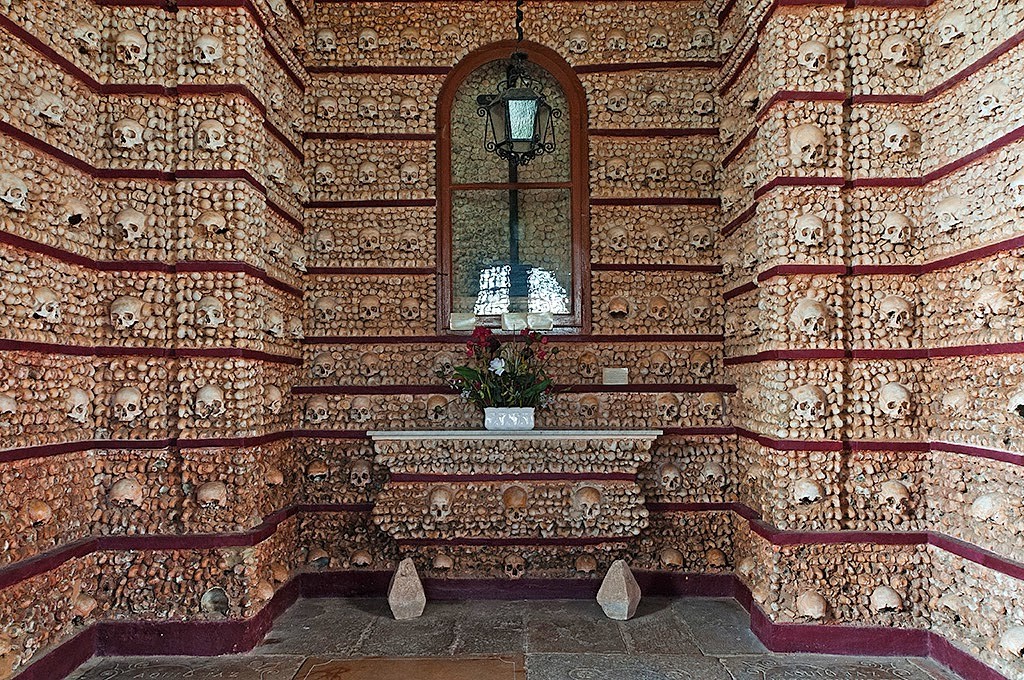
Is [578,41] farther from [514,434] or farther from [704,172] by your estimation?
[514,434]

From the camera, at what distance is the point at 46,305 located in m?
3.79

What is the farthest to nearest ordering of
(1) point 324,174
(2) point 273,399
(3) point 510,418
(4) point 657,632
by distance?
(1) point 324,174
(3) point 510,418
(2) point 273,399
(4) point 657,632

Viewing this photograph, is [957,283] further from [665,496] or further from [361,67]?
[361,67]

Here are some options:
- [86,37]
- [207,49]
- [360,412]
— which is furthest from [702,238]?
[86,37]

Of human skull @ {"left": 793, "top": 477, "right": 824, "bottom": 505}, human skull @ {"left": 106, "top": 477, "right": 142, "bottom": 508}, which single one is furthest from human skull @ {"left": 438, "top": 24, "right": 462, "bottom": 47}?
human skull @ {"left": 793, "top": 477, "right": 824, "bottom": 505}

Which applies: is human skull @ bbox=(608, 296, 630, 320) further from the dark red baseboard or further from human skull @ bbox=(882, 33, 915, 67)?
human skull @ bbox=(882, 33, 915, 67)

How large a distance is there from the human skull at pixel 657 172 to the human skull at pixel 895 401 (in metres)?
2.39

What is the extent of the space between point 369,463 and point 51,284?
2.51 meters

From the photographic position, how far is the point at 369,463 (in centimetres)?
541

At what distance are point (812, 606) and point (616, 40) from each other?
4.48 metres

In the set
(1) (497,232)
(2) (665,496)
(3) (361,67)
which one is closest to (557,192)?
(1) (497,232)

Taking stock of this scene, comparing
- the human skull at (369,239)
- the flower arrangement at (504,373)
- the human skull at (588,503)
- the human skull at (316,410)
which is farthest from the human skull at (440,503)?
the human skull at (369,239)

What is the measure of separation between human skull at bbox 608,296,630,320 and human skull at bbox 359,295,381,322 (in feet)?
6.22

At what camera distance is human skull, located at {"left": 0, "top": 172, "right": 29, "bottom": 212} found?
3.47 m
